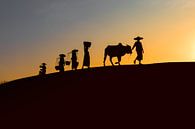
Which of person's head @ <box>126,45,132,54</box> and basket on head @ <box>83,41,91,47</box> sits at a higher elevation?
basket on head @ <box>83,41,91,47</box>

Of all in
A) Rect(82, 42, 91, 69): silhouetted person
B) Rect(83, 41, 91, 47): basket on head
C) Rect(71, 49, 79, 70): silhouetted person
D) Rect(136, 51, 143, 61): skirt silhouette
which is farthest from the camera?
Rect(71, 49, 79, 70): silhouetted person

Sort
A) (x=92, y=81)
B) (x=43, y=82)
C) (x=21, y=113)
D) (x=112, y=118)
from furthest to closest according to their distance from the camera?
(x=43, y=82) < (x=92, y=81) < (x=21, y=113) < (x=112, y=118)

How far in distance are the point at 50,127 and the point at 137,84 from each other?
16.6 feet

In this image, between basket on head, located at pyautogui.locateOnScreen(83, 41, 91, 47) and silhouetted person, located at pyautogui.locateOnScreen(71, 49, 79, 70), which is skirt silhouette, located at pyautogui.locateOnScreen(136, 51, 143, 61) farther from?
silhouetted person, located at pyautogui.locateOnScreen(71, 49, 79, 70)

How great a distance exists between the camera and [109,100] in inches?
890

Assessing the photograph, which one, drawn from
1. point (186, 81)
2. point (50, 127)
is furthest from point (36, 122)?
point (186, 81)

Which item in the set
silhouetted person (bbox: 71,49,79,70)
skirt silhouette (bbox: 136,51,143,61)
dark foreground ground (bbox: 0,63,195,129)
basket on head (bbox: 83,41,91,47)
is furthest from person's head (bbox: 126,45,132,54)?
dark foreground ground (bbox: 0,63,195,129)

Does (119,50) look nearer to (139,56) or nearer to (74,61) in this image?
(139,56)

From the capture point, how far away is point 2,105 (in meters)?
24.5

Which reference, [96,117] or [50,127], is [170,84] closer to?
[96,117]

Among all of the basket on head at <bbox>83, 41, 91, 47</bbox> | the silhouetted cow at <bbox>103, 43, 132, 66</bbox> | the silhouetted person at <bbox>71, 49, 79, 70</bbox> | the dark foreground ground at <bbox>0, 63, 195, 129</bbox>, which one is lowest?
the dark foreground ground at <bbox>0, 63, 195, 129</bbox>

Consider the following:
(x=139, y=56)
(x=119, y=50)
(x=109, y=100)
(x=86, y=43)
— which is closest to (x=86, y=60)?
(x=86, y=43)

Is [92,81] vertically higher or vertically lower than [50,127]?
higher

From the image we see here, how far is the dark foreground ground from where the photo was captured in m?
20.9
